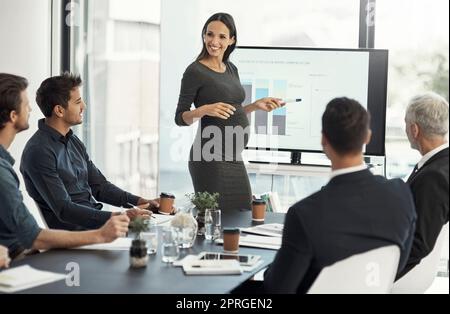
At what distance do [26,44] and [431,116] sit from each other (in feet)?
11.2

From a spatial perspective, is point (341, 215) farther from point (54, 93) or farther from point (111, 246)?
point (54, 93)

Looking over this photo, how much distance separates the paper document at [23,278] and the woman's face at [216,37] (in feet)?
6.99

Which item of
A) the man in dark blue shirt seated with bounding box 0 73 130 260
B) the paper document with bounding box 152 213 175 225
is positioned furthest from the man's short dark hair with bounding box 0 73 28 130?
the paper document with bounding box 152 213 175 225

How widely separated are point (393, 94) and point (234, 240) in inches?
106

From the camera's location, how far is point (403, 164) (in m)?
5.28

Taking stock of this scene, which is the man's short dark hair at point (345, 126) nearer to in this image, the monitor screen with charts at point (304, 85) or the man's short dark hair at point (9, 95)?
the man's short dark hair at point (9, 95)

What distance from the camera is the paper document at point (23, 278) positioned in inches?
90.0

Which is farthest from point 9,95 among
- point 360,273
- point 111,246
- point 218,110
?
point 360,273

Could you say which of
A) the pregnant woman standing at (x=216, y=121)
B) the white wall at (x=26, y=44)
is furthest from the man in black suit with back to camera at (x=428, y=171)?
the white wall at (x=26, y=44)

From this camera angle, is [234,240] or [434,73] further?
[434,73]

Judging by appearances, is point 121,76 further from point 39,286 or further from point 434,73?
point 39,286

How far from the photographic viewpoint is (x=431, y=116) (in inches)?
121
